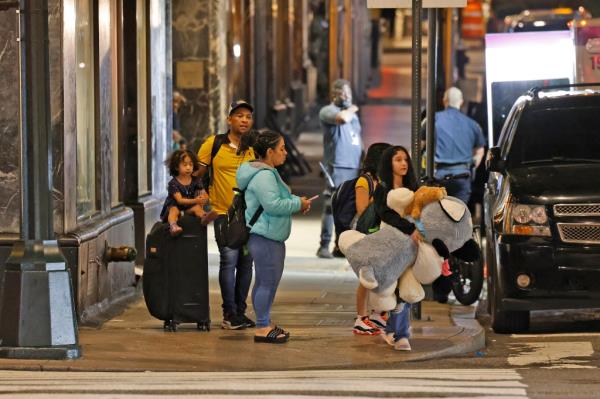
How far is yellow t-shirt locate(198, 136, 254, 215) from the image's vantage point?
1292cm

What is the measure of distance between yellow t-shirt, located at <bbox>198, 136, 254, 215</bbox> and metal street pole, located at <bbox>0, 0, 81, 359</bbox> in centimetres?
212

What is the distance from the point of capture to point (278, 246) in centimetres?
1187

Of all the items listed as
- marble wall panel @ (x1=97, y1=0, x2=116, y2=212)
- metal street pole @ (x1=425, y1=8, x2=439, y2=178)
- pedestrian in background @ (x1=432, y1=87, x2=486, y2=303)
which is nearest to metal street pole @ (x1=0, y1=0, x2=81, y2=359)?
marble wall panel @ (x1=97, y1=0, x2=116, y2=212)

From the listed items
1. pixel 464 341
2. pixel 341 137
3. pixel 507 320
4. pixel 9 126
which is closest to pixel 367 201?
pixel 464 341

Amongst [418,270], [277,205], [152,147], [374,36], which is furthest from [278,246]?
[374,36]

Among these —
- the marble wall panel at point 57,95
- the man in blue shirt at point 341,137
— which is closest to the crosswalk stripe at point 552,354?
the marble wall panel at point 57,95

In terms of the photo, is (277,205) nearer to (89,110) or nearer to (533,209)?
(533,209)

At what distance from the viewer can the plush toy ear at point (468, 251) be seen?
1138cm

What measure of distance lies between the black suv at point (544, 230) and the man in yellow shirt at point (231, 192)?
194 cm

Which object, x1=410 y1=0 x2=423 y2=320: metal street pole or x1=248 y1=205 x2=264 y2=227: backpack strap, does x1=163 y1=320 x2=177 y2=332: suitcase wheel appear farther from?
x1=410 y1=0 x2=423 y2=320: metal street pole

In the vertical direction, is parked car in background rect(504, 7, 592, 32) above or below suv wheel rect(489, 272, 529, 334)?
above

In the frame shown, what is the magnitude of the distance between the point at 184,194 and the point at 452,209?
246 cm

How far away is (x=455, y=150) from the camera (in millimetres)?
16859

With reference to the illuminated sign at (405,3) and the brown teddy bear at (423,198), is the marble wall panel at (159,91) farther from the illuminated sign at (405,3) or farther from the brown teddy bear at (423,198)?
the brown teddy bear at (423,198)
